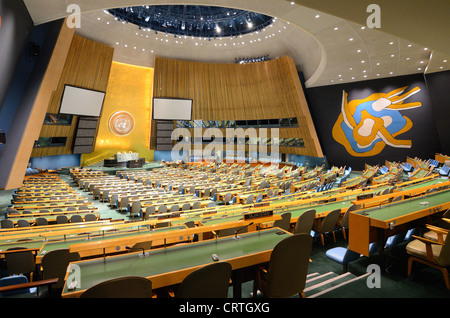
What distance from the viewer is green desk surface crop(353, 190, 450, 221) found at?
3.52m

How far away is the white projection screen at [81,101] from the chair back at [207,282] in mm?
21524

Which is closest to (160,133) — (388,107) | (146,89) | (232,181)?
(146,89)

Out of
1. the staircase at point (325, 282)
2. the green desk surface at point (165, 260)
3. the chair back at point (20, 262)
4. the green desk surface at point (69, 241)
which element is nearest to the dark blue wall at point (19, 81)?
the green desk surface at point (69, 241)

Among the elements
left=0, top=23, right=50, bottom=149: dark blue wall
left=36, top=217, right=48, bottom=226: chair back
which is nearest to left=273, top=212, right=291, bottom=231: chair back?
left=36, top=217, right=48, bottom=226: chair back

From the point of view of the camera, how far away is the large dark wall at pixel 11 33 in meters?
7.46

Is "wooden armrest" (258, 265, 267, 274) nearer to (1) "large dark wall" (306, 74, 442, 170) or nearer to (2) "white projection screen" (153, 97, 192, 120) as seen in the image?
(1) "large dark wall" (306, 74, 442, 170)

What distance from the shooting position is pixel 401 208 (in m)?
3.95

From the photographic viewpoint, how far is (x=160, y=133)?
27812 mm

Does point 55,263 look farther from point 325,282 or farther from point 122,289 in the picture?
point 325,282

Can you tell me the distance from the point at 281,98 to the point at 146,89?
53.3 ft

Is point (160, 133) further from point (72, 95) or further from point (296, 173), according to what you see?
point (296, 173)

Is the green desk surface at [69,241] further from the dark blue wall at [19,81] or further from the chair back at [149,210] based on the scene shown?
the dark blue wall at [19,81]

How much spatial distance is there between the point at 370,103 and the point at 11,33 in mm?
21013

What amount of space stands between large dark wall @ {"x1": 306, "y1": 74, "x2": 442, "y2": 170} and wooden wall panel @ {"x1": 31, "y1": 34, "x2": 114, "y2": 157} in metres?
18.7
